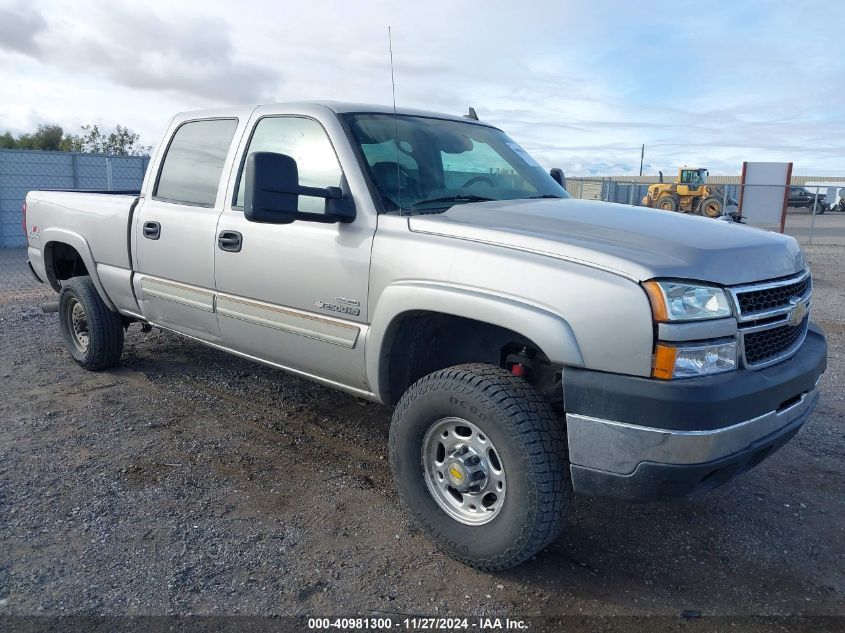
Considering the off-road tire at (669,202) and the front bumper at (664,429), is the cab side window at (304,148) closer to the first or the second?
the front bumper at (664,429)

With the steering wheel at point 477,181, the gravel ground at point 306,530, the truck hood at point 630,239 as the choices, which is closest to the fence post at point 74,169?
the gravel ground at point 306,530

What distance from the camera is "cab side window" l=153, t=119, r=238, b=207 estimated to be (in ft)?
14.4

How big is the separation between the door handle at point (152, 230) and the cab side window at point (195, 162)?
0.65 ft

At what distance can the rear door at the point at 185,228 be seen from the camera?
430cm

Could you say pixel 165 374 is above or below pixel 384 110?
below

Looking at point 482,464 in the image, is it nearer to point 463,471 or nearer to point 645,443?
point 463,471

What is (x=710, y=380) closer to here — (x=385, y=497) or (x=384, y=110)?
(x=385, y=497)

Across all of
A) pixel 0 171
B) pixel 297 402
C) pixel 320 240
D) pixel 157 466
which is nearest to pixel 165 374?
pixel 297 402

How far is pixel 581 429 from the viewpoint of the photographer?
104 inches

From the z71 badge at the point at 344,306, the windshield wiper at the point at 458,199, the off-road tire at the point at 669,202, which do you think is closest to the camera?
the z71 badge at the point at 344,306

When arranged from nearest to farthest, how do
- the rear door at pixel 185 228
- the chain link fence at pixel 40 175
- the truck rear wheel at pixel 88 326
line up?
the rear door at pixel 185 228, the truck rear wheel at pixel 88 326, the chain link fence at pixel 40 175

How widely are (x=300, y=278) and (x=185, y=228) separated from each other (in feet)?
3.76

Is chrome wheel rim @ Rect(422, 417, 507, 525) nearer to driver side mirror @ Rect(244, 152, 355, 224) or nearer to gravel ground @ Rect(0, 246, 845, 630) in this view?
gravel ground @ Rect(0, 246, 845, 630)

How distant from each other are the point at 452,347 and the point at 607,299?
3.75ft
